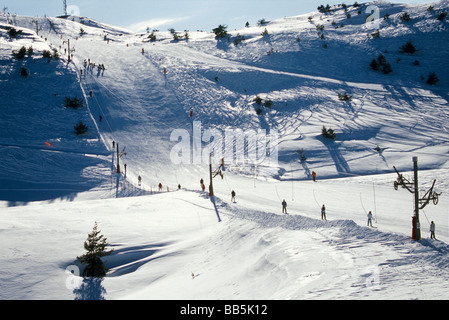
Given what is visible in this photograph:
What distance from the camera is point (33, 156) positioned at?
104ft

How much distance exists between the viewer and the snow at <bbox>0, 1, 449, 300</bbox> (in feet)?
41.2

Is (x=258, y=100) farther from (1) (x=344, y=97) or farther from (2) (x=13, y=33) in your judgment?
(2) (x=13, y=33)

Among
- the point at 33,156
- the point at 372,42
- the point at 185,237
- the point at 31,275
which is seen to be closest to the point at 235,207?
the point at 185,237

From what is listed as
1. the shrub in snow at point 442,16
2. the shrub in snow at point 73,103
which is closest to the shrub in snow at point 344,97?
the shrub in snow at point 442,16

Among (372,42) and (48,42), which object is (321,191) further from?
(48,42)

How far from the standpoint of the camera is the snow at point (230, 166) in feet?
41.2

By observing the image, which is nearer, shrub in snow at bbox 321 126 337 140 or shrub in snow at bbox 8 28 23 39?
shrub in snow at bbox 321 126 337 140

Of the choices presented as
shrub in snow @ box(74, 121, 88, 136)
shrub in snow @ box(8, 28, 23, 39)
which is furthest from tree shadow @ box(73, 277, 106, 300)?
shrub in snow @ box(8, 28, 23, 39)

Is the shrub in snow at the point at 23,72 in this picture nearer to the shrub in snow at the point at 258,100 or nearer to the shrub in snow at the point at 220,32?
the shrub in snow at the point at 258,100

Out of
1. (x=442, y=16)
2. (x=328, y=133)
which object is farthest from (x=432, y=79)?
(x=328, y=133)

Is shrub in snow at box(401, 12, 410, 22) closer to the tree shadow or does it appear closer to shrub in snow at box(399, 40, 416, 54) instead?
shrub in snow at box(399, 40, 416, 54)

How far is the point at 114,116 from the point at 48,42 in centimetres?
2968

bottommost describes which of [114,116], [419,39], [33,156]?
[33,156]

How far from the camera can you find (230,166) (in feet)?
112
